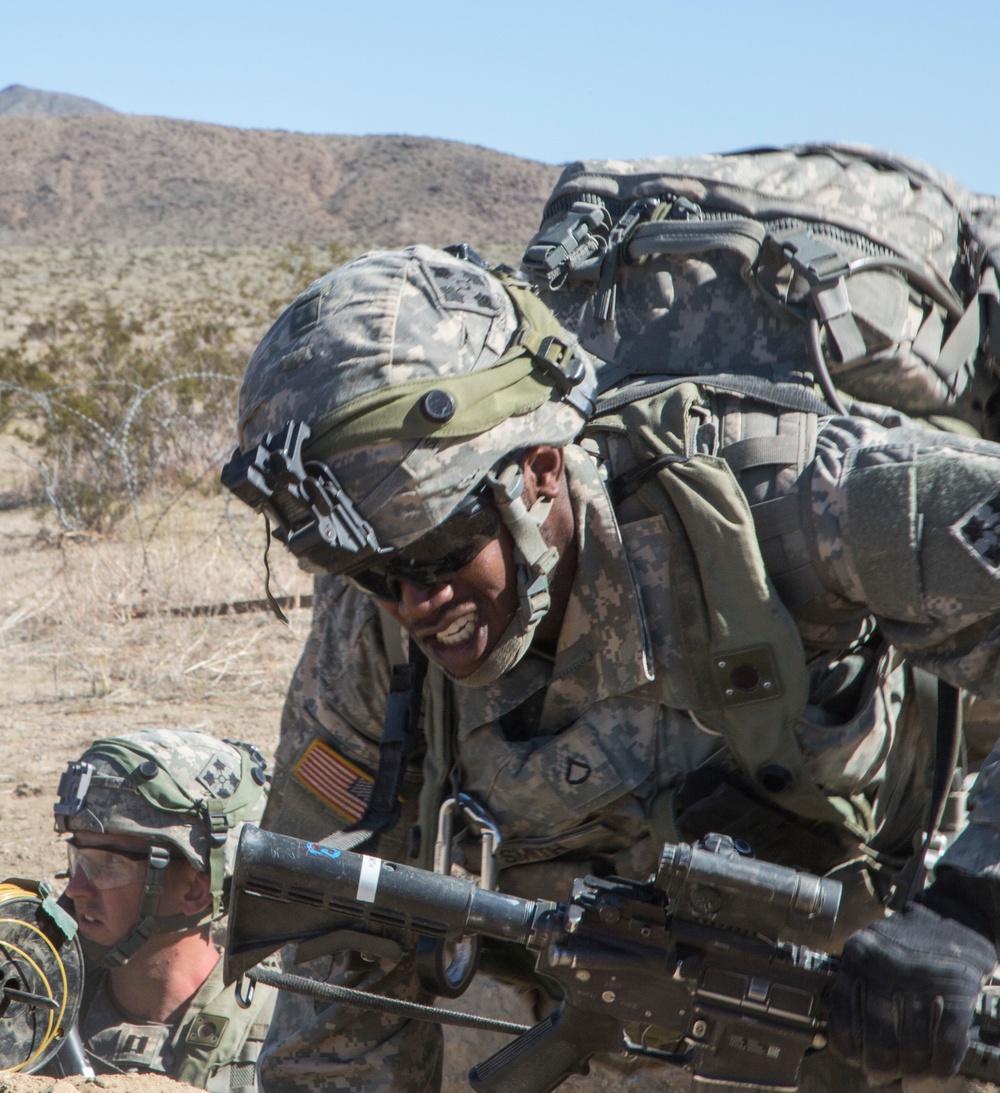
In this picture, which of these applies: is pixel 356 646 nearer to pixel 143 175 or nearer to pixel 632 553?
pixel 632 553

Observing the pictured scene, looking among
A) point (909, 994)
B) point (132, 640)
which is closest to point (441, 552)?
point (909, 994)

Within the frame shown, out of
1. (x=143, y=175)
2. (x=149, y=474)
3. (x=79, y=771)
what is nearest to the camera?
(x=79, y=771)

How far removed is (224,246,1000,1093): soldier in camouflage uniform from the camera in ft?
7.59

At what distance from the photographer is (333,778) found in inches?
115

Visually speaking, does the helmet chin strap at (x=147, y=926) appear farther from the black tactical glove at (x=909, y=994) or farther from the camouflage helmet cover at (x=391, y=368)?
the black tactical glove at (x=909, y=994)

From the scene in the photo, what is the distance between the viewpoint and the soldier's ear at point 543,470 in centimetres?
257

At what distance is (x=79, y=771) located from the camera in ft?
13.3

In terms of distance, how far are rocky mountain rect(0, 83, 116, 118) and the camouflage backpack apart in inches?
7170

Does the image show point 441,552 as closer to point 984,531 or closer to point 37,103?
point 984,531

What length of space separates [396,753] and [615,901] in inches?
29.8

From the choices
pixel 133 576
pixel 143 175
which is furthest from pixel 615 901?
pixel 143 175

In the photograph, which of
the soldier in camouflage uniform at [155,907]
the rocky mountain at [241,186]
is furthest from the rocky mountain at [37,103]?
the soldier in camouflage uniform at [155,907]

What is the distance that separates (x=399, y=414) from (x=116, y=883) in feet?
7.70

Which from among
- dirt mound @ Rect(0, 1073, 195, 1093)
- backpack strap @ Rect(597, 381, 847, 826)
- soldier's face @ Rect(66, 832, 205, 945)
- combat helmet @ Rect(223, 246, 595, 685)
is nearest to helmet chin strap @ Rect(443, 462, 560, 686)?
combat helmet @ Rect(223, 246, 595, 685)
